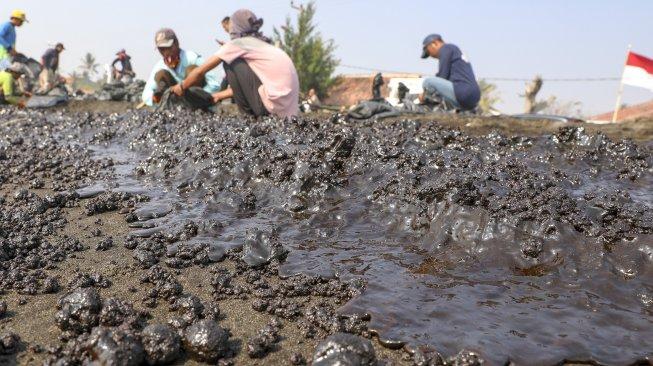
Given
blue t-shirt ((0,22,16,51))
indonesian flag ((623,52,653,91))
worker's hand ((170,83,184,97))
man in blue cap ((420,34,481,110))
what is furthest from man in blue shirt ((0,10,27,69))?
Result: indonesian flag ((623,52,653,91))

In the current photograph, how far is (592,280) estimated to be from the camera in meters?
2.29

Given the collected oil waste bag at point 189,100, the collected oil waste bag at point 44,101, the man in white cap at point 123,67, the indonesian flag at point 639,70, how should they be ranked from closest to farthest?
1. the collected oil waste bag at point 189,100
2. the collected oil waste bag at point 44,101
3. the indonesian flag at point 639,70
4. the man in white cap at point 123,67

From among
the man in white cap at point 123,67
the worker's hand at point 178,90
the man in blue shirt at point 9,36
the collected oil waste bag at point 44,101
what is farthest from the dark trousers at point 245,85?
the man in white cap at point 123,67

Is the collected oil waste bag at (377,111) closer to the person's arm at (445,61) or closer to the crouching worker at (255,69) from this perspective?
the person's arm at (445,61)

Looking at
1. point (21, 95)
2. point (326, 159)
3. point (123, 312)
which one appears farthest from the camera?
point (21, 95)

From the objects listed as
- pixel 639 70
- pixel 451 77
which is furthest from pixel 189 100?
pixel 639 70

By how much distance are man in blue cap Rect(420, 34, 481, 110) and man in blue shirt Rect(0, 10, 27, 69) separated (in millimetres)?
8786

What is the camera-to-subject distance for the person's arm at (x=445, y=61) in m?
7.73

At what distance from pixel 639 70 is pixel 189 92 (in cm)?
971

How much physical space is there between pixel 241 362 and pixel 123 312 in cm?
51

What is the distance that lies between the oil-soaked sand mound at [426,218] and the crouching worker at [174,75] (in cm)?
194

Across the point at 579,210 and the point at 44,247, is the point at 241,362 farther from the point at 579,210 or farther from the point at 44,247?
the point at 579,210

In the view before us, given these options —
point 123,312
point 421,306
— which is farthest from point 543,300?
point 123,312

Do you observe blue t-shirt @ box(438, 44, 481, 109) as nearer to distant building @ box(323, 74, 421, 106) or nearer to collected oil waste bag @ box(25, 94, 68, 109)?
collected oil waste bag @ box(25, 94, 68, 109)
